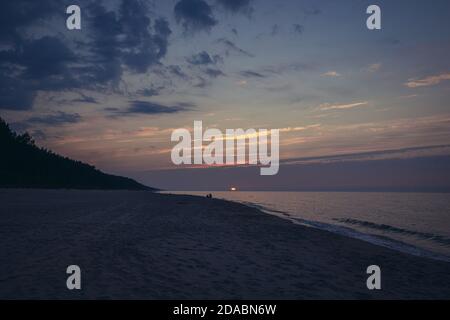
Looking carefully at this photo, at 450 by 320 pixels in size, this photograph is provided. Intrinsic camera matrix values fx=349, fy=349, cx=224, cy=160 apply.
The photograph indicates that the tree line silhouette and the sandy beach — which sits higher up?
the tree line silhouette

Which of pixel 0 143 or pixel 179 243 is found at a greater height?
pixel 0 143

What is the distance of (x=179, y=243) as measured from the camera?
15.9 m

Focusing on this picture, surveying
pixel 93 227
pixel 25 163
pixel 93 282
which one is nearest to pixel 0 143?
pixel 25 163

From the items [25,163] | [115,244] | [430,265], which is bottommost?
[430,265]

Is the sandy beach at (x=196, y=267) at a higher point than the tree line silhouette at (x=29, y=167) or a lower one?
lower

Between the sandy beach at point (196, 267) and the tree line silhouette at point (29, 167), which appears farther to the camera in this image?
the tree line silhouette at point (29, 167)

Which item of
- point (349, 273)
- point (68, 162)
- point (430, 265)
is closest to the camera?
point (349, 273)

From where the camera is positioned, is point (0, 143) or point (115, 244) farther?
point (0, 143)

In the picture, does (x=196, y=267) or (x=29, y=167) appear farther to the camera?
(x=29, y=167)

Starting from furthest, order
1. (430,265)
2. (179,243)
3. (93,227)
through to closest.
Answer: (93,227), (179,243), (430,265)

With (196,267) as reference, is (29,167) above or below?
above

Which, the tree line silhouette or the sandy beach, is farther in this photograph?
the tree line silhouette

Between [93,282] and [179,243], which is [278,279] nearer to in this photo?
[93,282]
